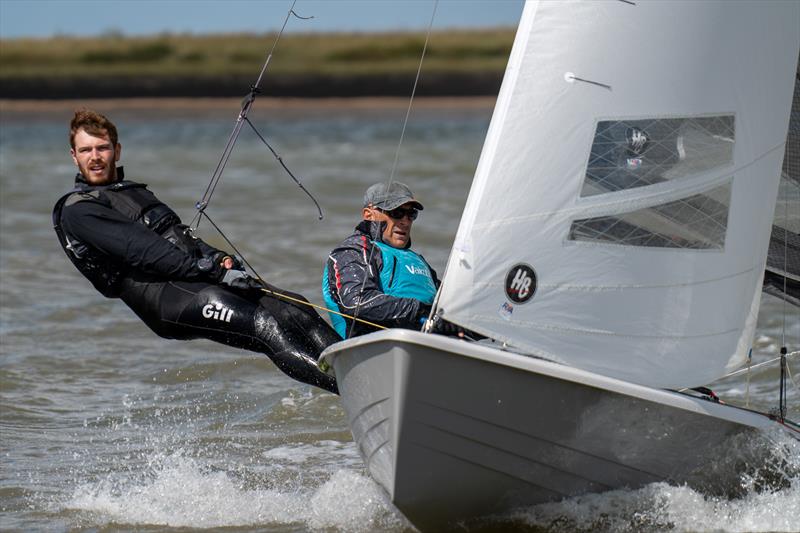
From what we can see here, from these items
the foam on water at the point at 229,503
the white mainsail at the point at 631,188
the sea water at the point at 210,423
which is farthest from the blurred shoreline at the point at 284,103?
the white mainsail at the point at 631,188

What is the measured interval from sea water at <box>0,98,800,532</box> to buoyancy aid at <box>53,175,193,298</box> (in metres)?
0.84

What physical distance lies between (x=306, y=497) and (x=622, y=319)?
1.51 m

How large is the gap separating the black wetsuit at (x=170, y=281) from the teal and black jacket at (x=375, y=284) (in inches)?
7.5

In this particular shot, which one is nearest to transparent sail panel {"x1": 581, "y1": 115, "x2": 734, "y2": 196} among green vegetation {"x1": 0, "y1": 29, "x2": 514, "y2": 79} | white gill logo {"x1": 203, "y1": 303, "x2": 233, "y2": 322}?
white gill logo {"x1": 203, "y1": 303, "x2": 233, "y2": 322}

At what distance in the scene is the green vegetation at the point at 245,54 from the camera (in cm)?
3781

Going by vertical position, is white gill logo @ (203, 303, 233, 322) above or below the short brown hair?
below

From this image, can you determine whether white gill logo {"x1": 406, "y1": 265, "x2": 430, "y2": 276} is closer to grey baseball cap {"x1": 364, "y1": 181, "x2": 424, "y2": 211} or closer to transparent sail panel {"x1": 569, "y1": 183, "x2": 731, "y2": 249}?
grey baseball cap {"x1": 364, "y1": 181, "x2": 424, "y2": 211}

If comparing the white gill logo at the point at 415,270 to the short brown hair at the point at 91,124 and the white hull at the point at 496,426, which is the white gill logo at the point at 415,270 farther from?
the short brown hair at the point at 91,124

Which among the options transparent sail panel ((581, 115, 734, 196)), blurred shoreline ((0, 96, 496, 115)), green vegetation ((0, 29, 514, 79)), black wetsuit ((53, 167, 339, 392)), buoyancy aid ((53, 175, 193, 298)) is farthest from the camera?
green vegetation ((0, 29, 514, 79))

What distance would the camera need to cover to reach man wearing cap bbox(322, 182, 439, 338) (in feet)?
14.4

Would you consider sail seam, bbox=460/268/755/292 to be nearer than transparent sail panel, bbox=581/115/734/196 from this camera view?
Yes

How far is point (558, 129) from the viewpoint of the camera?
3.81 meters

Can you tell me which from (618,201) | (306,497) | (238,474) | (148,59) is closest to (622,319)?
(618,201)

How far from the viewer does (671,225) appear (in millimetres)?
3943
